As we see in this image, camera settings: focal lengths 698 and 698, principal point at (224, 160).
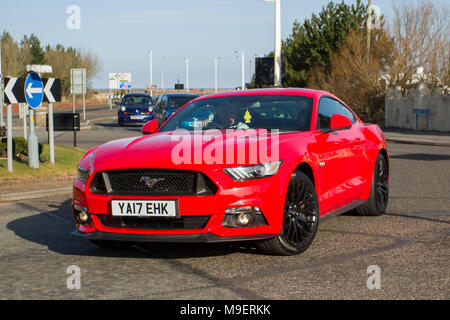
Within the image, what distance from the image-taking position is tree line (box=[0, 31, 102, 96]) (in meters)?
71.1

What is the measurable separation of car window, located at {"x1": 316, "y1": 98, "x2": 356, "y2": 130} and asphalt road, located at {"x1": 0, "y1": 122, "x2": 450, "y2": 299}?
114 centimetres

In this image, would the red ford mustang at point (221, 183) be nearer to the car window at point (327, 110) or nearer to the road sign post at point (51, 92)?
the car window at point (327, 110)

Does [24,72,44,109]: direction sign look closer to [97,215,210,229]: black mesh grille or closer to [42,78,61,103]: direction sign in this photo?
[42,78,61,103]: direction sign

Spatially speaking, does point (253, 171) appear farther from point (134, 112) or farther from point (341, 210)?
point (134, 112)

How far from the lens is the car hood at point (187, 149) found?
5.69 m

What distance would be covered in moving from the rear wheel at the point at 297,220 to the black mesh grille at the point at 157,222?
674 millimetres

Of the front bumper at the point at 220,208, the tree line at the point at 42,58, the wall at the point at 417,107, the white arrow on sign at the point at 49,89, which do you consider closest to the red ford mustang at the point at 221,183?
the front bumper at the point at 220,208

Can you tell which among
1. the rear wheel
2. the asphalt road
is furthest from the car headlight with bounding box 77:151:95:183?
the rear wheel

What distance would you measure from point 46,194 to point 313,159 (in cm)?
609

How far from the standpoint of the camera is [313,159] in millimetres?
6477

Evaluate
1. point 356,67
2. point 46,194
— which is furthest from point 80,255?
point 356,67

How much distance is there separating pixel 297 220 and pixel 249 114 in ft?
4.69

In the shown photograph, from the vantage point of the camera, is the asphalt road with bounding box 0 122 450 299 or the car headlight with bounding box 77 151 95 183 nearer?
the asphalt road with bounding box 0 122 450 299

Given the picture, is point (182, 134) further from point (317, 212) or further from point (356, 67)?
point (356, 67)
